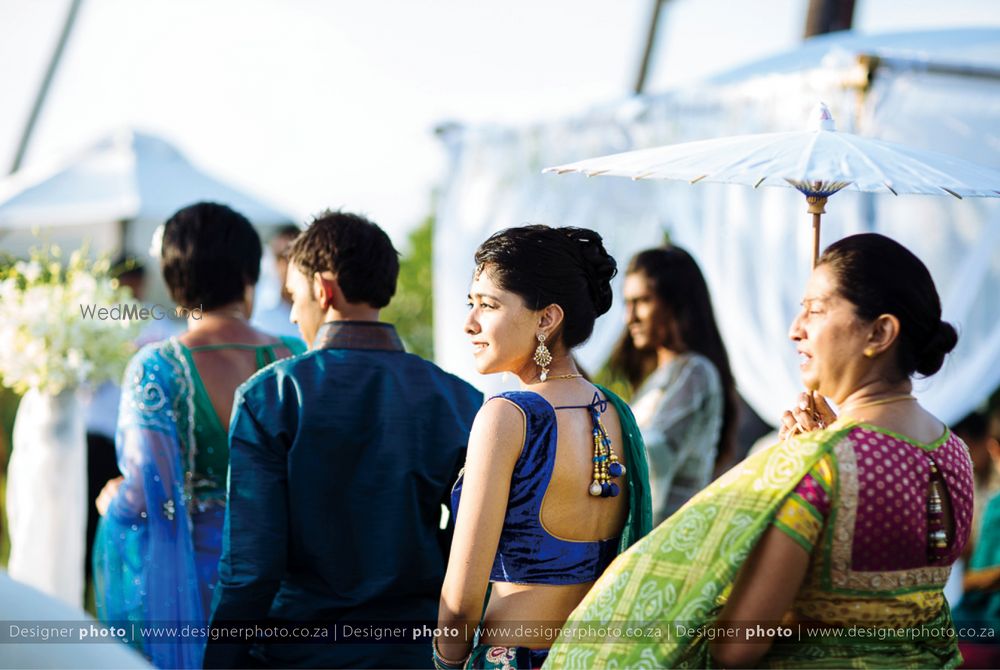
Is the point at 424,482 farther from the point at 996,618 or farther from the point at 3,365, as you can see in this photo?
the point at 996,618

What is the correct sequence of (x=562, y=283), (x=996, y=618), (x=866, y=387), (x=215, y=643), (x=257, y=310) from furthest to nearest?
(x=257, y=310) → (x=996, y=618) → (x=215, y=643) → (x=562, y=283) → (x=866, y=387)

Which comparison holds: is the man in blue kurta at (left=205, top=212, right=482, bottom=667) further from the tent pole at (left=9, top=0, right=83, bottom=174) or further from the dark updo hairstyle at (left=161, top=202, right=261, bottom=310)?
the tent pole at (left=9, top=0, right=83, bottom=174)

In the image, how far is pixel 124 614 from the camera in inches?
140

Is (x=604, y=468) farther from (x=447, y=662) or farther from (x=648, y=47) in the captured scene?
(x=648, y=47)

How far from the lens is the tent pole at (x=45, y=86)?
11570 millimetres

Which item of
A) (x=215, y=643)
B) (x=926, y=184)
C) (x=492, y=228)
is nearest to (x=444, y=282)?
(x=492, y=228)

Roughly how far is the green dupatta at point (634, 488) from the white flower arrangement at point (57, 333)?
2.79 m

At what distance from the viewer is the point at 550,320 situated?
2.52 m

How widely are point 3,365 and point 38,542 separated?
2.25 feet

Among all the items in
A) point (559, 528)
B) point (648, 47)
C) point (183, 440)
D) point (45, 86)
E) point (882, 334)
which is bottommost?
point (183, 440)

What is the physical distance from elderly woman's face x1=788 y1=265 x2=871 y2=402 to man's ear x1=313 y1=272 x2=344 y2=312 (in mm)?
1320

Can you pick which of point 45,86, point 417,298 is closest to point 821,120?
point 45,86

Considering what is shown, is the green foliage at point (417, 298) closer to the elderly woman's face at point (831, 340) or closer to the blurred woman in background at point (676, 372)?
the blurred woman in background at point (676, 372)

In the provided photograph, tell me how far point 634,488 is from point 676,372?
2120mm
